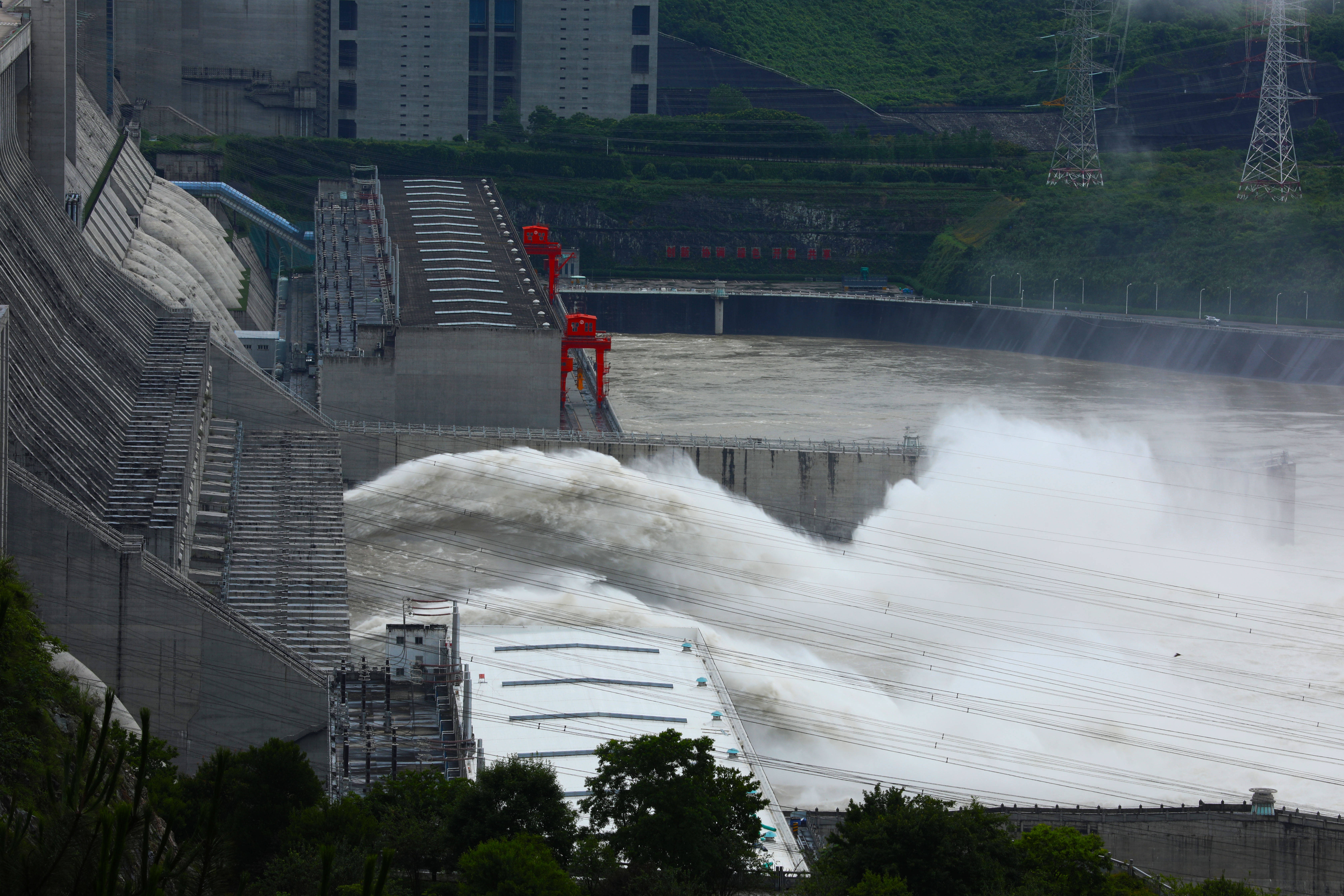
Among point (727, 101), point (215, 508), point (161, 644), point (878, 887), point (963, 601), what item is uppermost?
point (727, 101)

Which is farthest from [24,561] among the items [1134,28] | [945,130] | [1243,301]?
[1134,28]

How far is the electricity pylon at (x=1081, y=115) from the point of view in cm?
11288

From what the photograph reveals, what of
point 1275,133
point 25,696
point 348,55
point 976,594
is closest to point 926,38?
point 1275,133

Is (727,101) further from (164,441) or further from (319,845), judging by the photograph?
(319,845)

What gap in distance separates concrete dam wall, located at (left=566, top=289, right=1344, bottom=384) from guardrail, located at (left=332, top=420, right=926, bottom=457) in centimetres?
3129

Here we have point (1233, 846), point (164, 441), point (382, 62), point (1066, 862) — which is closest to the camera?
point (1066, 862)

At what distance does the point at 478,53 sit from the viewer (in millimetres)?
121188

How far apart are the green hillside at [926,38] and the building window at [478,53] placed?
23836 mm

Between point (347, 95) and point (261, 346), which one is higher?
point (347, 95)

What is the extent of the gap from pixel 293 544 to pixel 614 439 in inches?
612

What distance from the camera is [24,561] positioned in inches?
1188

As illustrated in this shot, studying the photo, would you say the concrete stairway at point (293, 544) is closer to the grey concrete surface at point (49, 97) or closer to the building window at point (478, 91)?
the grey concrete surface at point (49, 97)

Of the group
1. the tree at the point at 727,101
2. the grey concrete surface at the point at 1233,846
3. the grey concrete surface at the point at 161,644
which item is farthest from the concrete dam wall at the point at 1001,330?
the grey concrete surface at the point at 161,644

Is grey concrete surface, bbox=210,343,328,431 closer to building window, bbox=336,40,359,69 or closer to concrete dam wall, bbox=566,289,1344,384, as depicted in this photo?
concrete dam wall, bbox=566,289,1344,384
